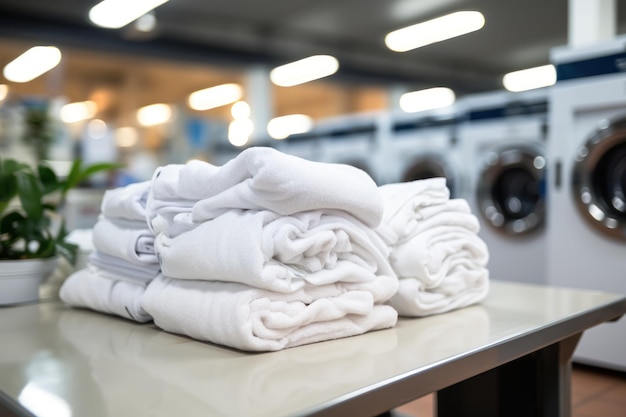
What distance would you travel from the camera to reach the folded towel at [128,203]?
1.02 m

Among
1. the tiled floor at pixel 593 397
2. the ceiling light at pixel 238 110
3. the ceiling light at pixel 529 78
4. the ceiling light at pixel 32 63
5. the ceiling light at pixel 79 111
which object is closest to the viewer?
the tiled floor at pixel 593 397

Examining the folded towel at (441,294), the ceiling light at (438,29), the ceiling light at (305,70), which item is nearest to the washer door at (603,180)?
the folded towel at (441,294)

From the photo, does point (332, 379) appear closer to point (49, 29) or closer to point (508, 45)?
point (49, 29)

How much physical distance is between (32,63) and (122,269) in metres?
5.85

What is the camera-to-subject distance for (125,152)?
361 inches

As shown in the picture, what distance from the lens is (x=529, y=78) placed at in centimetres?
805

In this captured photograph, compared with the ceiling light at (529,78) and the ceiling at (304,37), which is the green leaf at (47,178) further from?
the ceiling light at (529,78)

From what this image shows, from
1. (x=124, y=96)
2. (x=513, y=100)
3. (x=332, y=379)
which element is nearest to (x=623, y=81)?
(x=513, y=100)

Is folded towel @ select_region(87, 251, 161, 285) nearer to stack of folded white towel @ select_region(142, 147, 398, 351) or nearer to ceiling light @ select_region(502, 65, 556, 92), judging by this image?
stack of folded white towel @ select_region(142, 147, 398, 351)

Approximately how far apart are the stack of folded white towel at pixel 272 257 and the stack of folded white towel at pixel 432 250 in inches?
3.3

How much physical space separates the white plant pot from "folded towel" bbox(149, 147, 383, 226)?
507 mm

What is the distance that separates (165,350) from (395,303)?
1.38 feet

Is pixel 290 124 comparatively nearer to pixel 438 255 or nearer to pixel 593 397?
pixel 593 397


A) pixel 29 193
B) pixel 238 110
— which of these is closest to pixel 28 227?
pixel 29 193
